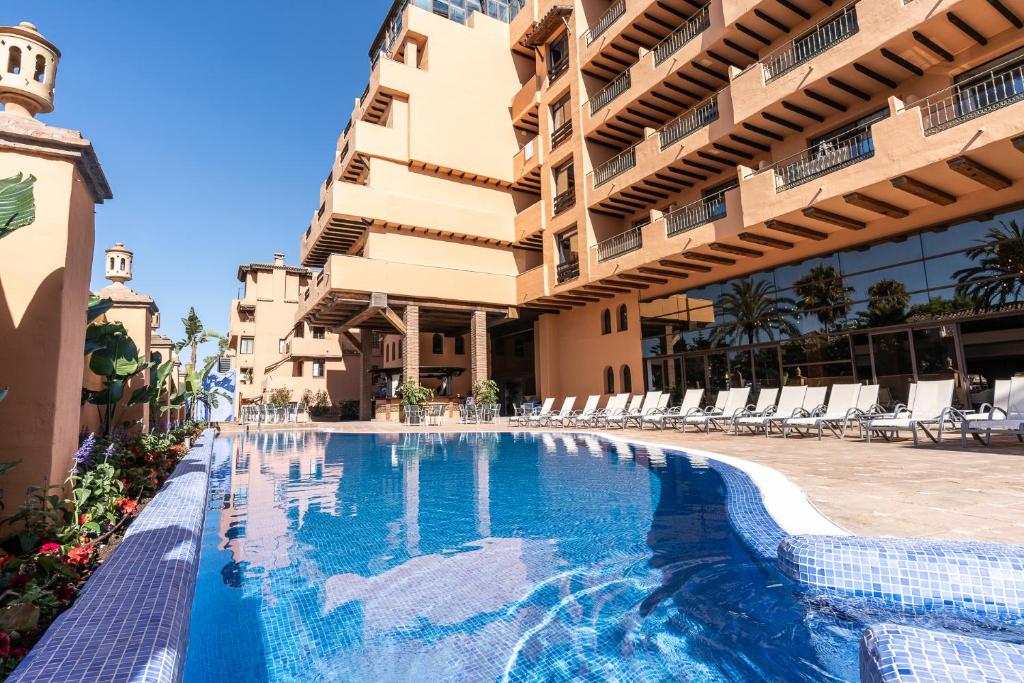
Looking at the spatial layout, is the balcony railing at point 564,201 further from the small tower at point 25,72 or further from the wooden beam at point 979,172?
the small tower at point 25,72

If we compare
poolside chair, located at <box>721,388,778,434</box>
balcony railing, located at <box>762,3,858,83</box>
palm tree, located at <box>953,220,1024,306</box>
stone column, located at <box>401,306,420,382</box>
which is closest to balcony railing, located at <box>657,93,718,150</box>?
balcony railing, located at <box>762,3,858,83</box>

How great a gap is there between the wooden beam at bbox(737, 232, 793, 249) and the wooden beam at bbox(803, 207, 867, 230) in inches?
63.0

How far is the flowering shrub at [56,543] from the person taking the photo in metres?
2.36

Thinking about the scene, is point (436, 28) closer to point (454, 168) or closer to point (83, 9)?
point (454, 168)

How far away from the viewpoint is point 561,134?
69.7ft

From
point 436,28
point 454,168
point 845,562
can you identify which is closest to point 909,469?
point 845,562

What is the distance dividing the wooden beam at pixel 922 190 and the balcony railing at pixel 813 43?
361 cm

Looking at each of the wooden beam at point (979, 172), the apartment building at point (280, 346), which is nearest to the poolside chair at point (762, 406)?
the wooden beam at point (979, 172)

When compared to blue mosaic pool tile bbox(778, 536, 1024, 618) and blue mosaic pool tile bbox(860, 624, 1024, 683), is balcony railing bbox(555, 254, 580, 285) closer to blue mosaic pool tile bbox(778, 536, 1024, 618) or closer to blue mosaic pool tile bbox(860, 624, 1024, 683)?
blue mosaic pool tile bbox(778, 536, 1024, 618)

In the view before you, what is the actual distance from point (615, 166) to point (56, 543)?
1855cm

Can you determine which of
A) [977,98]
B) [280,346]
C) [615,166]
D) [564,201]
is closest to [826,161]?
[977,98]

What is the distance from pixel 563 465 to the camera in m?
8.93

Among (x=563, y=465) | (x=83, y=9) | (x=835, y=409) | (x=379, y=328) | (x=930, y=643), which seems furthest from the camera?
(x=379, y=328)

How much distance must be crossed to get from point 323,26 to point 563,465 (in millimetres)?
21848
